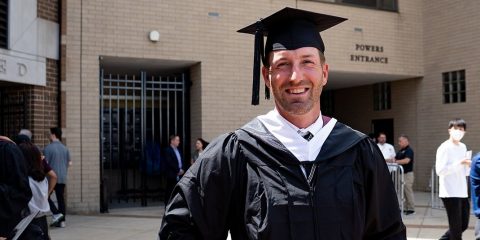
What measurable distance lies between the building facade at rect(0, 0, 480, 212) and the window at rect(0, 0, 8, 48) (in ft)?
0.49

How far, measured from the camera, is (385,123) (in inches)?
629

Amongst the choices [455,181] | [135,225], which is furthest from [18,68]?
[455,181]

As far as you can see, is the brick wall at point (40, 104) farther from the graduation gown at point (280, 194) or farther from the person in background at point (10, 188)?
the graduation gown at point (280, 194)

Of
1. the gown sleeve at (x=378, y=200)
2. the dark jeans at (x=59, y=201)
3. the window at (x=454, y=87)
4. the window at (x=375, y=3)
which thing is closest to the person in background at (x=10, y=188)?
the gown sleeve at (x=378, y=200)

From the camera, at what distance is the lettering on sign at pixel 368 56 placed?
534 inches

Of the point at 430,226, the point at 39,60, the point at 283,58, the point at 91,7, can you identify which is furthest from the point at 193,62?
the point at 283,58

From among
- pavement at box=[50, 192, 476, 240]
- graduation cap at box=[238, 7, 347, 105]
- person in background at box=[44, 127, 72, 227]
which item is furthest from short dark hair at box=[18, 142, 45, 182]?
graduation cap at box=[238, 7, 347, 105]

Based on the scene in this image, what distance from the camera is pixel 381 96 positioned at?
53.1 feet

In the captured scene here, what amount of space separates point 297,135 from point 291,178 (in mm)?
205

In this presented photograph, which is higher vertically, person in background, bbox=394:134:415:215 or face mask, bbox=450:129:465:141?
face mask, bbox=450:129:465:141

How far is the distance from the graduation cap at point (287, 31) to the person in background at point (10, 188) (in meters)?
2.73

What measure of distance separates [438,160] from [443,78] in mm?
7241

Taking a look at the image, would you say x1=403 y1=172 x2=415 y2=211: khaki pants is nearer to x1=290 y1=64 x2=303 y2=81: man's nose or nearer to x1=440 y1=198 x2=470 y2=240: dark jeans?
x1=440 y1=198 x2=470 y2=240: dark jeans

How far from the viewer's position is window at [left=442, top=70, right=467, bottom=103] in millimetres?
13836
